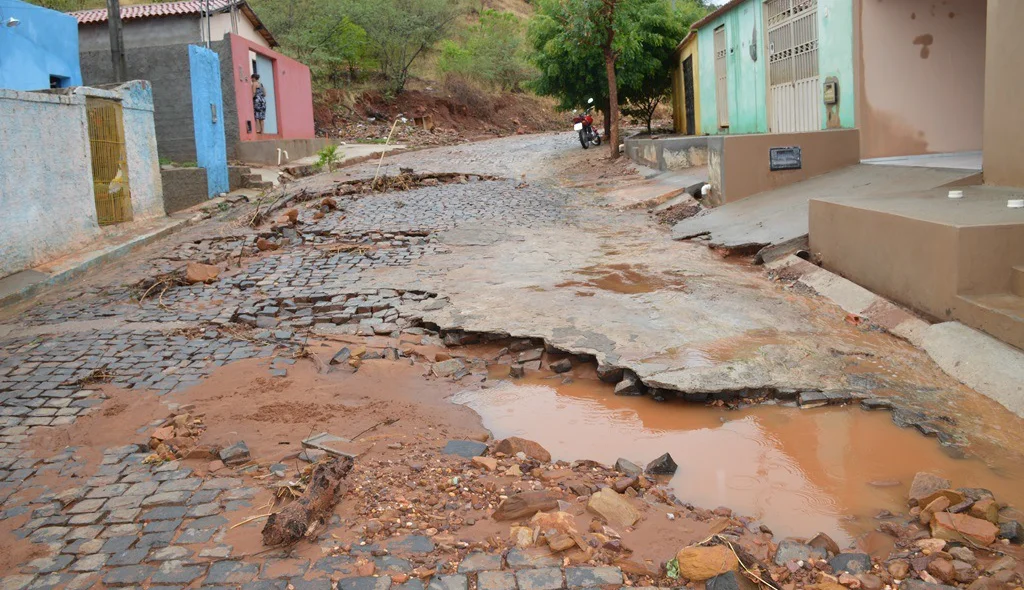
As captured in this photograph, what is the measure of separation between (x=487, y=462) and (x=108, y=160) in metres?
9.28

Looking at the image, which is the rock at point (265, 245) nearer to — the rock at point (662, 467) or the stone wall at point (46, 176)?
the stone wall at point (46, 176)

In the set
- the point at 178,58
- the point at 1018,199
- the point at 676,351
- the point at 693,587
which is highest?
the point at 178,58

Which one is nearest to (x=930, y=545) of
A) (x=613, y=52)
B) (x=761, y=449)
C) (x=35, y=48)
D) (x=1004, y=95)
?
(x=761, y=449)

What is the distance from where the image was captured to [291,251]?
9.57m

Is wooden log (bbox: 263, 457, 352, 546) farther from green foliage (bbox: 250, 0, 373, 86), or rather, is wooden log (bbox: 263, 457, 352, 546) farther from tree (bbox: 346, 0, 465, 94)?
tree (bbox: 346, 0, 465, 94)

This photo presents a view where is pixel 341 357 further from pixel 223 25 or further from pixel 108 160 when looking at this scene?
pixel 223 25

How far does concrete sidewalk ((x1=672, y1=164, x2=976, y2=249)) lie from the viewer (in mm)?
7801

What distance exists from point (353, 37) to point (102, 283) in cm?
2543

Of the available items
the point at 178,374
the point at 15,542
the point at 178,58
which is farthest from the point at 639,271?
the point at 178,58

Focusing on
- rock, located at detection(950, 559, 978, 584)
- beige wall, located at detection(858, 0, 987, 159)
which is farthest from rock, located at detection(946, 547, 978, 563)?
beige wall, located at detection(858, 0, 987, 159)

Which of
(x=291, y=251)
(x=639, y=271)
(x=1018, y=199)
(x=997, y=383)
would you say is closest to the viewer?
(x=997, y=383)

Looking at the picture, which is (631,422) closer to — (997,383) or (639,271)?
(997,383)

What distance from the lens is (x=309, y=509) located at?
311cm

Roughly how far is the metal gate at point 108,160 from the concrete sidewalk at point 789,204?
297 inches
